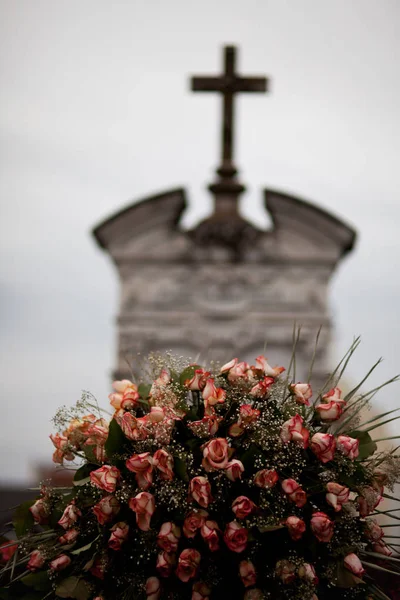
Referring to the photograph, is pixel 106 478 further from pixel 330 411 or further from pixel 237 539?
pixel 330 411

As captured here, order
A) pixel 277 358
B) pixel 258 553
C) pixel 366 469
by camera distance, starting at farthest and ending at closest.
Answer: pixel 277 358
pixel 366 469
pixel 258 553

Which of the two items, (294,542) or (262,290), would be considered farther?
(262,290)

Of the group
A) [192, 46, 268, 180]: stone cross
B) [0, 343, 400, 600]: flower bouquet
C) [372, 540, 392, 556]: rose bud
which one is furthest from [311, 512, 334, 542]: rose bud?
[192, 46, 268, 180]: stone cross

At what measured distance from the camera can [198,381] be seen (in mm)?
1951

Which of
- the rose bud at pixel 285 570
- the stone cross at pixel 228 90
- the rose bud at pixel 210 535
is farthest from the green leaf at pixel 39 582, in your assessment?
the stone cross at pixel 228 90

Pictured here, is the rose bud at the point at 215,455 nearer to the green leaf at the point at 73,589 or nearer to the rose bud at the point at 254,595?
the rose bud at the point at 254,595

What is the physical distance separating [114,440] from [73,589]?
37 centimetres

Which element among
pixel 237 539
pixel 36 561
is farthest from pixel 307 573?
pixel 36 561

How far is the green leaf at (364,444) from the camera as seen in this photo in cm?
201

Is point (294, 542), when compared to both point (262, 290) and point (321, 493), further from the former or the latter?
point (262, 290)

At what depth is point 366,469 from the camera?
195 centimetres

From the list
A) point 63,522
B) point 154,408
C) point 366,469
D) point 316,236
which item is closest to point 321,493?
point 366,469

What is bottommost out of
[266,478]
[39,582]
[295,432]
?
[39,582]

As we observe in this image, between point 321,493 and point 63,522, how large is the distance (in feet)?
2.17
